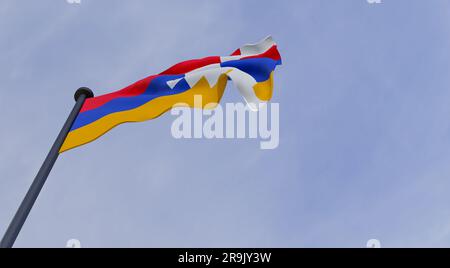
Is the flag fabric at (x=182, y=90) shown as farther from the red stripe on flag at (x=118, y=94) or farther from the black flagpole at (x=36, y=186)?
the black flagpole at (x=36, y=186)

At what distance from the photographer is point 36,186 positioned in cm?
868

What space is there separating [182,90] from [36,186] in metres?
4.77

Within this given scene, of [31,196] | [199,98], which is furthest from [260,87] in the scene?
[31,196]

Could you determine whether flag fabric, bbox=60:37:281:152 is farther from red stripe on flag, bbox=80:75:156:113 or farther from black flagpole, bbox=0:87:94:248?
black flagpole, bbox=0:87:94:248

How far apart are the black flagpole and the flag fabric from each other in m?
0.47

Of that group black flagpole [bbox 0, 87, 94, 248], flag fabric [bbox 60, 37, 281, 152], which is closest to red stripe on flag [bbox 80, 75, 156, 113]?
flag fabric [bbox 60, 37, 281, 152]

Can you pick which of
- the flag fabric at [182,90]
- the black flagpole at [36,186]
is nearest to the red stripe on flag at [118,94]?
the flag fabric at [182,90]

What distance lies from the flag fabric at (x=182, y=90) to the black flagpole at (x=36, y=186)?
47 cm

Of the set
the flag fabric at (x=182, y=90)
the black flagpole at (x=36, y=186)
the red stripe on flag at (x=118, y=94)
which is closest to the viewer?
the black flagpole at (x=36, y=186)

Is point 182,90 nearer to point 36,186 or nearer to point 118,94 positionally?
point 118,94

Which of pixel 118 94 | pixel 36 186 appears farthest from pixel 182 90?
pixel 36 186

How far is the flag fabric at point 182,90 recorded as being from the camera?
1156cm
